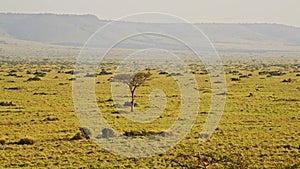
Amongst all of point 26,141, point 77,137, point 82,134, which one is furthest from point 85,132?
point 26,141

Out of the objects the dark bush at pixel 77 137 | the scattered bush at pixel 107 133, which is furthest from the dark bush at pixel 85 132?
the scattered bush at pixel 107 133

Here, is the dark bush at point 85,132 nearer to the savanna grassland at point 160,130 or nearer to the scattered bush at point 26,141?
the savanna grassland at point 160,130

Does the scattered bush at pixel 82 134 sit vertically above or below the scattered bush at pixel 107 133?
below

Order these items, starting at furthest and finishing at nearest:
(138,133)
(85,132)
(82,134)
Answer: (85,132) → (138,133) → (82,134)

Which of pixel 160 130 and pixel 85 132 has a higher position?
pixel 160 130

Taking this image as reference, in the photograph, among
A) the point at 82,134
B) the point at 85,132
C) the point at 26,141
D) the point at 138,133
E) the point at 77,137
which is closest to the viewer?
the point at 26,141

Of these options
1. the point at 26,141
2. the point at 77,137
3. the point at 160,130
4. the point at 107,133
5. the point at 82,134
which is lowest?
the point at 26,141

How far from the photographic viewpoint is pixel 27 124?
28.2m

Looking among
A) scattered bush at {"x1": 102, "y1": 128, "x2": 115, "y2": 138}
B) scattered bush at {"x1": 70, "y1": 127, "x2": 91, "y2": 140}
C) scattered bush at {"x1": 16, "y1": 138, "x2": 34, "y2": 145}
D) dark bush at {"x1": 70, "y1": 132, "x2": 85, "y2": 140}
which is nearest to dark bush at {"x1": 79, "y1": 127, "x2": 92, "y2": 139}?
scattered bush at {"x1": 70, "y1": 127, "x2": 91, "y2": 140}

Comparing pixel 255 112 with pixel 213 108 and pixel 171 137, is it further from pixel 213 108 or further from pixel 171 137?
pixel 171 137

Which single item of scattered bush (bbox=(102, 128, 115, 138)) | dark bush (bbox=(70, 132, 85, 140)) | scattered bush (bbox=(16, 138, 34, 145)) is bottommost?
scattered bush (bbox=(16, 138, 34, 145))

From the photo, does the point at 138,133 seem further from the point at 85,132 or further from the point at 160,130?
the point at 85,132

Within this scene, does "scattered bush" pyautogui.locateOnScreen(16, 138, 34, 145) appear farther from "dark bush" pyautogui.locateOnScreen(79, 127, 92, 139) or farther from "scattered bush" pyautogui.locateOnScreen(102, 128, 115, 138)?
"scattered bush" pyautogui.locateOnScreen(102, 128, 115, 138)

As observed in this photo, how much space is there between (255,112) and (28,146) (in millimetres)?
18398
